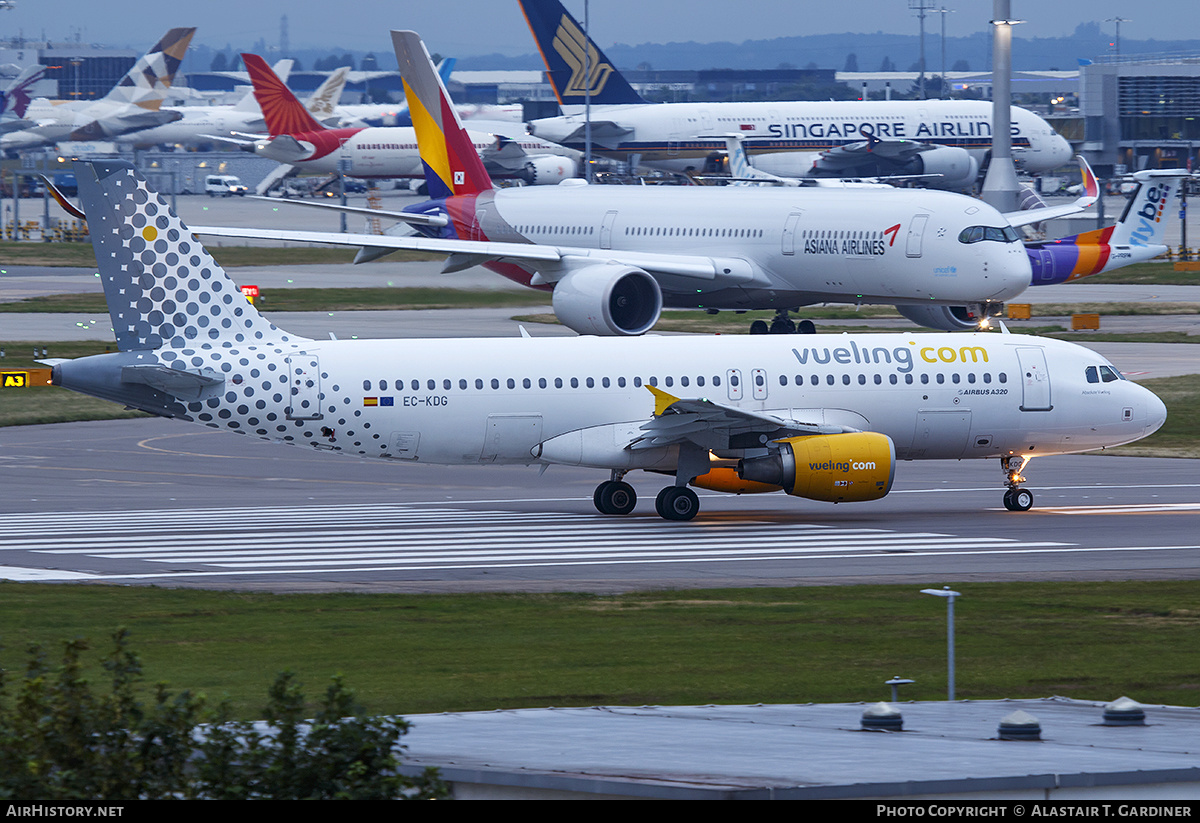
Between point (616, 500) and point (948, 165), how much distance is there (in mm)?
86306

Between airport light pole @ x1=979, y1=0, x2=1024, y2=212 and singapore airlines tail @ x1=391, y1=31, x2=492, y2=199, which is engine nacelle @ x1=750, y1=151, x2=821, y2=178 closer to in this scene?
airport light pole @ x1=979, y1=0, x2=1024, y2=212

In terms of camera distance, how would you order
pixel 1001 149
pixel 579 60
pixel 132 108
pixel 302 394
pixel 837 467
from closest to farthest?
pixel 837 467
pixel 302 394
pixel 1001 149
pixel 579 60
pixel 132 108

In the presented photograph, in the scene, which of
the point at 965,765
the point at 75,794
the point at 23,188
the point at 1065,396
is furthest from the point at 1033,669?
the point at 23,188

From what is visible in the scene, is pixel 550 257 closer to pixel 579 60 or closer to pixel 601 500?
pixel 601 500

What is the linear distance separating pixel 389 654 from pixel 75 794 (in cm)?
1070

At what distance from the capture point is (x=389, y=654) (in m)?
20.9

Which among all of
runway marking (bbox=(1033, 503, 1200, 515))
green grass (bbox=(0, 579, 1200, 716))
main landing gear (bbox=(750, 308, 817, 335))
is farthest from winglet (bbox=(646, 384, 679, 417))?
main landing gear (bbox=(750, 308, 817, 335))

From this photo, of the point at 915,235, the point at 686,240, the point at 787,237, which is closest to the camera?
the point at 915,235

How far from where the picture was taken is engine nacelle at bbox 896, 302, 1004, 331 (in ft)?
172

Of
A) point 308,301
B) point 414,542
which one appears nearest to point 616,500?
point 414,542

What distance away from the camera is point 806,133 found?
400ft

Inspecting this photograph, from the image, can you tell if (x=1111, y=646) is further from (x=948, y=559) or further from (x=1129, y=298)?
(x=1129, y=298)

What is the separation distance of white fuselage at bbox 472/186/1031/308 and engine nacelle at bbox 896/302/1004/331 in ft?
2.61
